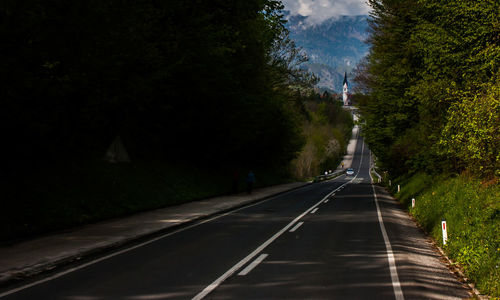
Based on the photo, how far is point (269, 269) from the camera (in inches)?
327

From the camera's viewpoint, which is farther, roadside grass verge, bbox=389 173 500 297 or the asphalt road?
roadside grass verge, bbox=389 173 500 297

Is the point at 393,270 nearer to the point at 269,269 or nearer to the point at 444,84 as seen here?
the point at 269,269

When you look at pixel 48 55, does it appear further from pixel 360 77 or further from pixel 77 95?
pixel 360 77

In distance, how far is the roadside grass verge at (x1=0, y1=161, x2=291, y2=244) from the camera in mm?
11945

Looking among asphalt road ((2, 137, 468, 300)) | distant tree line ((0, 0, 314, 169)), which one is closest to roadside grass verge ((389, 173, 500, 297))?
asphalt road ((2, 137, 468, 300))

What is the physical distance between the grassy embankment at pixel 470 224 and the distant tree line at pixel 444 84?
33.8 inches

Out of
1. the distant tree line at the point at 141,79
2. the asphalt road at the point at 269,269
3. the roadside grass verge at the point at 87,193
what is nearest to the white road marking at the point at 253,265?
the asphalt road at the point at 269,269

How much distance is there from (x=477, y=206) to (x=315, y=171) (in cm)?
7618

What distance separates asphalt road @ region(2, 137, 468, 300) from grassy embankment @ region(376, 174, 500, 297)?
0.42 m

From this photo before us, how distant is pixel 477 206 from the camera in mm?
12172

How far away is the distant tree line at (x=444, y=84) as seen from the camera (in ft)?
41.8

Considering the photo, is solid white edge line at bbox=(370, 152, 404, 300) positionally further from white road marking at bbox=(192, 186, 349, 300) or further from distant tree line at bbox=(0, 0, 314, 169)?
distant tree line at bbox=(0, 0, 314, 169)

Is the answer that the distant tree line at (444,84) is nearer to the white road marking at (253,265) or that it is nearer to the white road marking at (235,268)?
the white road marking at (235,268)

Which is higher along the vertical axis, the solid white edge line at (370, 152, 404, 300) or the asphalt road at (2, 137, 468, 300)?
the asphalt road at (2, 137, 468, 300)
